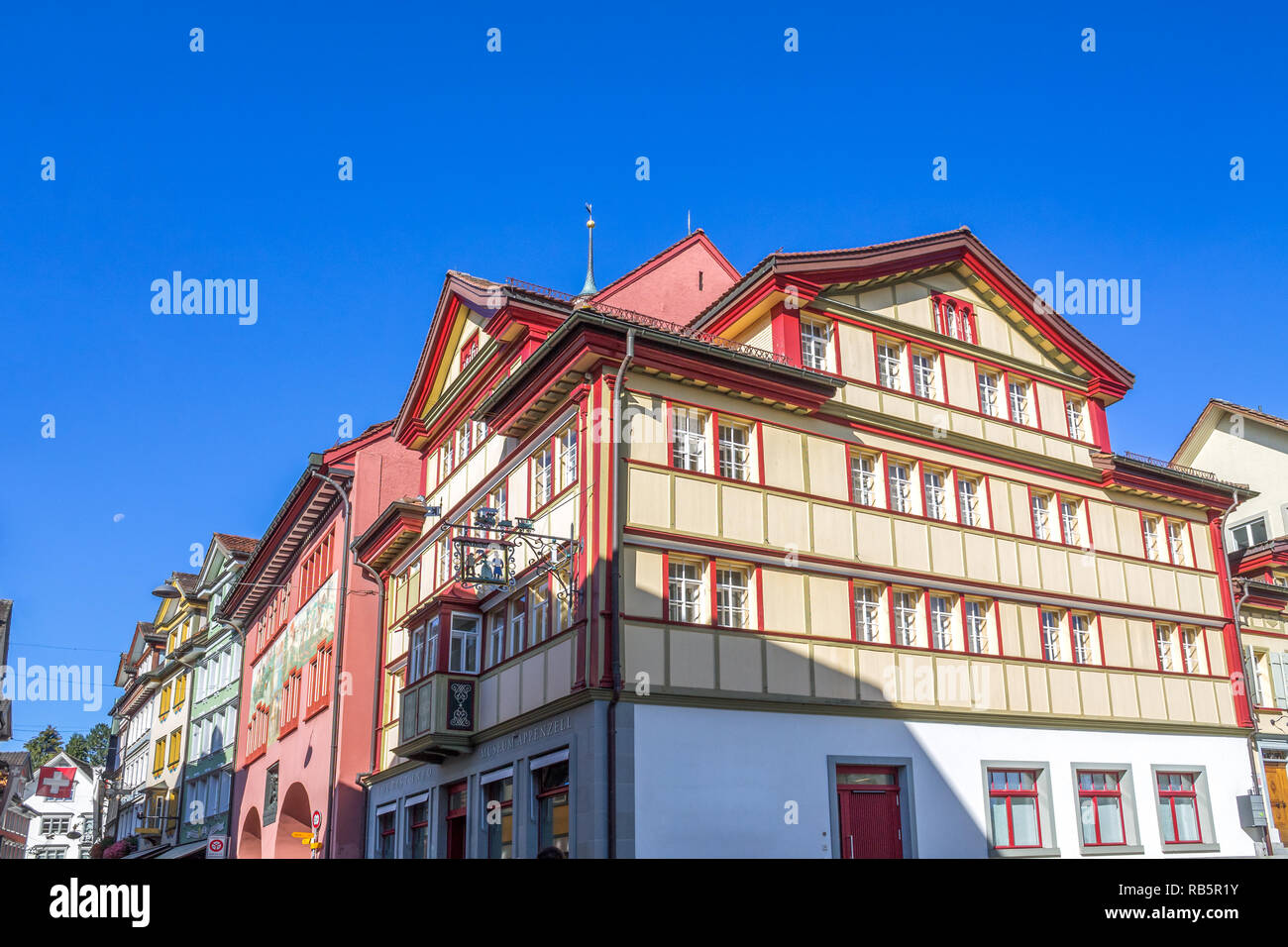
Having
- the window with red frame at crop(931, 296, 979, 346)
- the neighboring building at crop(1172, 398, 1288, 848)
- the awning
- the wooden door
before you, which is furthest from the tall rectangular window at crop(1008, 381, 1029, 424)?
the awning

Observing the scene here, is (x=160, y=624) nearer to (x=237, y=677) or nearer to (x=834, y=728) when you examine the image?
(x=237, y=677)

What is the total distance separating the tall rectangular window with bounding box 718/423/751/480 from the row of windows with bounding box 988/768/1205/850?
25.2ft

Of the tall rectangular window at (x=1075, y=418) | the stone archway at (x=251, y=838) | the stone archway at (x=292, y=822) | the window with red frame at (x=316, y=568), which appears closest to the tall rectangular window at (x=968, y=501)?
the tall rectangular window at (x=1075, y=418)

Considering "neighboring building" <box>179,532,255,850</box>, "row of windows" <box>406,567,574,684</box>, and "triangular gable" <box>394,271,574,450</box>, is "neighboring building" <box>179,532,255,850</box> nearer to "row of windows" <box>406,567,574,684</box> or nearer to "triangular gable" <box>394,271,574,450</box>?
"triangular gable" <box>394,271,574,450</box>

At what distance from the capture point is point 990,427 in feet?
86.3

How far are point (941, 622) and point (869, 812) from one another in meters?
4.47

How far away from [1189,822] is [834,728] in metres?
10.4

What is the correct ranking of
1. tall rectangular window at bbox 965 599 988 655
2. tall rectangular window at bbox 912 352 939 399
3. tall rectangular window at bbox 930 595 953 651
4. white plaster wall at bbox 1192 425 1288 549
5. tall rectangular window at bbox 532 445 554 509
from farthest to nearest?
white plaster wall at bbox 1192 425 1288 549
tall rectangular window at bbox 912 352 939 399
tall rectangular window at bbox 965 599 988 655
tall rectangular window at bbox 930 595 953 651
tall rectangular window at bbox 532 445 554 509

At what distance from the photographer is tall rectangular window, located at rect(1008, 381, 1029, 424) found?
27.4 m

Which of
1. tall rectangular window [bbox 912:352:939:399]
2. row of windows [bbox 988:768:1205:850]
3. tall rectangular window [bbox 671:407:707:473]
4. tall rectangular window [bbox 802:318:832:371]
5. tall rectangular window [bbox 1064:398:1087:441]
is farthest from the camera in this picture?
tall rectangular window [bbox 1064:398:1087:441]

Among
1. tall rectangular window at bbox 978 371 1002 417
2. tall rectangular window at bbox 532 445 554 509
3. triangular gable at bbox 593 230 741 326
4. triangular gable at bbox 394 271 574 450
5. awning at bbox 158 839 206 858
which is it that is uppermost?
triangular gable at bbox 593 230 741 326

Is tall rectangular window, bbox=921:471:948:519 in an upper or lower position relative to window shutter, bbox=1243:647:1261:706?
upper

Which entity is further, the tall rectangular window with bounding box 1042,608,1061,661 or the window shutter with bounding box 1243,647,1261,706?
the window shutter with bounding box 1243,647,1261,706

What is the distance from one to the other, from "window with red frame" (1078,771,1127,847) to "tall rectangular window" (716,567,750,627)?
8.82 m
